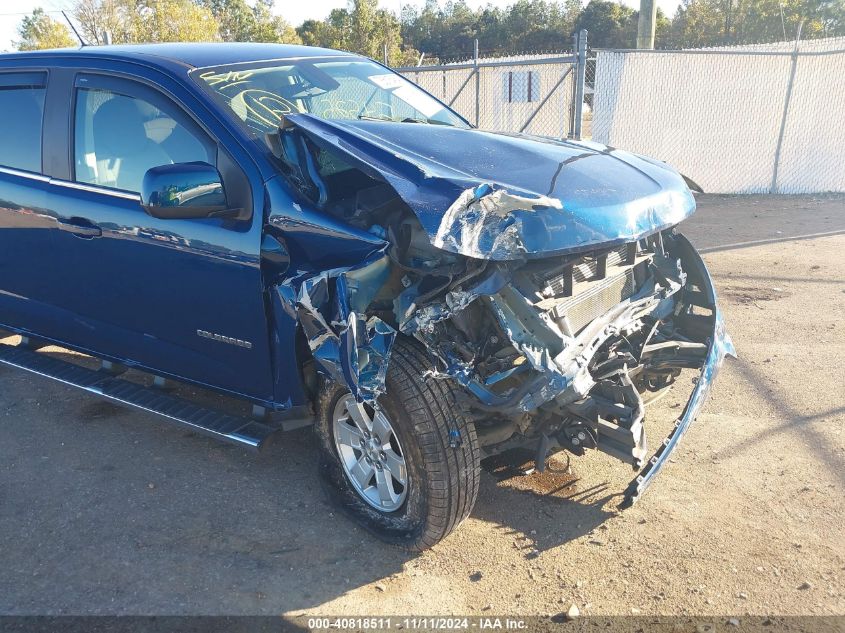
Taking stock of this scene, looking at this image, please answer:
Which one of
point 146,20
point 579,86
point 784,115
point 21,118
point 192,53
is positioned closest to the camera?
point 192,53

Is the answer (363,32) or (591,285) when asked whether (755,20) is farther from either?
(591,285)

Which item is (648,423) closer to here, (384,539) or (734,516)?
(734,516)

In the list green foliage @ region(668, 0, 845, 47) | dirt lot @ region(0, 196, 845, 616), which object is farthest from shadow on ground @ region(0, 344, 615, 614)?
green foliage @ region(668, 0, 845, 47)

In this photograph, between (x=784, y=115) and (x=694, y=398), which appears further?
(x=784, y=115)

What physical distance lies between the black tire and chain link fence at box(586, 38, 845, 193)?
9.42 metres

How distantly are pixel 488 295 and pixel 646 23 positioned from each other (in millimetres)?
11256

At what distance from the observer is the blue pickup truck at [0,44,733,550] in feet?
9.19

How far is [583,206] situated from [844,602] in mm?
1800

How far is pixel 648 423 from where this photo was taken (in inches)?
162

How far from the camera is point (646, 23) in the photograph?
12.2 metres

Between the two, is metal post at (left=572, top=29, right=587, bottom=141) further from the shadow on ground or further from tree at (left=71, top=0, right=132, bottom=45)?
tree at (left=71, top=0, right=132, bottom=45)

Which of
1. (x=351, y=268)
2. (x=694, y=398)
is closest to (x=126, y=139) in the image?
(x=351, y=268)

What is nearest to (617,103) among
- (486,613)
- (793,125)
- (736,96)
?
(736,96)

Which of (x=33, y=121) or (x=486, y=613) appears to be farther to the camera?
(x=33, y=121)
